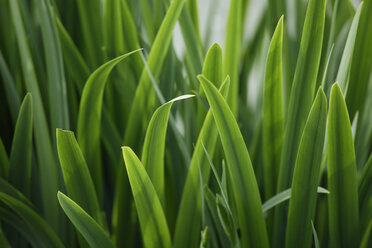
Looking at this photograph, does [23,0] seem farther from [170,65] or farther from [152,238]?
[152,238]

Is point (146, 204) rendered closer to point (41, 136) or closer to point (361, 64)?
point (41, 136)

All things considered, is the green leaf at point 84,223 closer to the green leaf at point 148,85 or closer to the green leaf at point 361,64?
the green leaf at point 148,85

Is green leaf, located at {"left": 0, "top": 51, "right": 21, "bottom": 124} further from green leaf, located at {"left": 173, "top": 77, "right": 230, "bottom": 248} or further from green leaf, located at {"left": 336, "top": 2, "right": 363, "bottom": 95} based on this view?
green leaf, located at {"left": 336, "top": 2, "right": 363, "bottom": 95}

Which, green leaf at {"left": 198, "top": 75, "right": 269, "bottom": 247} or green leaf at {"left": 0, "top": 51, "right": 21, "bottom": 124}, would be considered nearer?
green leaf at {"left": 198, "top": 75, "right": 269, "bottom": 247}

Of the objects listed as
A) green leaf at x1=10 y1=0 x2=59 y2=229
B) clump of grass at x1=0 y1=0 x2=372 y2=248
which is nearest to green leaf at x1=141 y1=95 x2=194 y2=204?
clump of grass at x1=0 y1=0 x2=372 y2=248

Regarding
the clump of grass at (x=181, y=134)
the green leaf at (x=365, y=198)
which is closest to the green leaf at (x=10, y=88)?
the clump of grass at (x=181, y=134)

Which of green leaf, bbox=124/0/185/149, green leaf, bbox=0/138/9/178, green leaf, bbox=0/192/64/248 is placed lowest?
green leaf, bbox=0/192/64/248

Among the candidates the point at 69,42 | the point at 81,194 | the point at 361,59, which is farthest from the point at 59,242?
the point at 361,59

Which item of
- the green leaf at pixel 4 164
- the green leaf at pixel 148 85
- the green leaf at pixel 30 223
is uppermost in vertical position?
the green leaf at pixel 148 85
